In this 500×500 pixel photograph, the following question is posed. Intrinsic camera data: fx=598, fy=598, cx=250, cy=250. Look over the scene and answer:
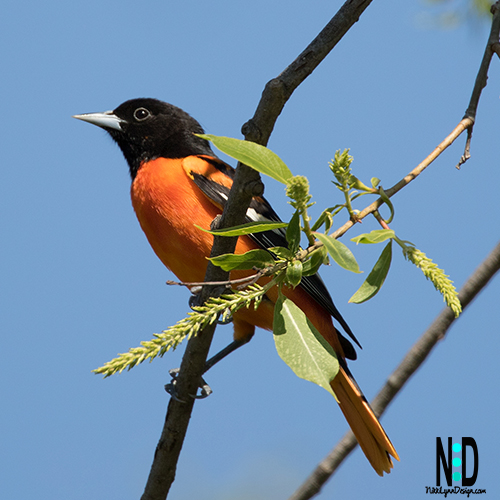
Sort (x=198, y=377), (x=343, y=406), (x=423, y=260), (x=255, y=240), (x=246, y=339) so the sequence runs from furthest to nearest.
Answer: (x=246, y=339) < (x=343, y=406) < (x=255, y=240) < (x=198, y=377) < (x=423, y=260)

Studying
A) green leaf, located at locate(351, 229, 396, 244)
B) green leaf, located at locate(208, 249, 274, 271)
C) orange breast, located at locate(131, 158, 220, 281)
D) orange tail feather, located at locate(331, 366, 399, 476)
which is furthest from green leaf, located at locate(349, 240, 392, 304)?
orange tail feather, located at locate(331, 366, 399, 476)

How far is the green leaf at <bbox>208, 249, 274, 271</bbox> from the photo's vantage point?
65.9 inches

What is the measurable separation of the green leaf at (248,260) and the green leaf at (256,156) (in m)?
0.22

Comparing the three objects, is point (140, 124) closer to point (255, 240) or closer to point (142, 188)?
point (142, 188)

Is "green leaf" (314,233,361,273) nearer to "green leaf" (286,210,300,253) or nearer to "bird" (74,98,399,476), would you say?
"green leaf" (286,210,300,253)

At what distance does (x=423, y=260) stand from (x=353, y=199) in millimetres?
261

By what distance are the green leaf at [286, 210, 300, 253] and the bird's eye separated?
11.5 ft

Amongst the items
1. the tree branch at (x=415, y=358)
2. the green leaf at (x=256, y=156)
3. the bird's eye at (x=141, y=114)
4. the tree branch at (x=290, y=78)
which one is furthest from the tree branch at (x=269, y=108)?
the bird's eye at (x=141, y=114)

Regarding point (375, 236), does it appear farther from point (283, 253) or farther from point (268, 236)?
point (268, 236)

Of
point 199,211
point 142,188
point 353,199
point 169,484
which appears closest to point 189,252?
point 199,211

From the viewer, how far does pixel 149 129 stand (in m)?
4.73

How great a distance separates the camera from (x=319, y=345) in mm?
1618

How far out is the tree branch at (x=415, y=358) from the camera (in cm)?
298

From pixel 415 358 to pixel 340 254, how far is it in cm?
187
